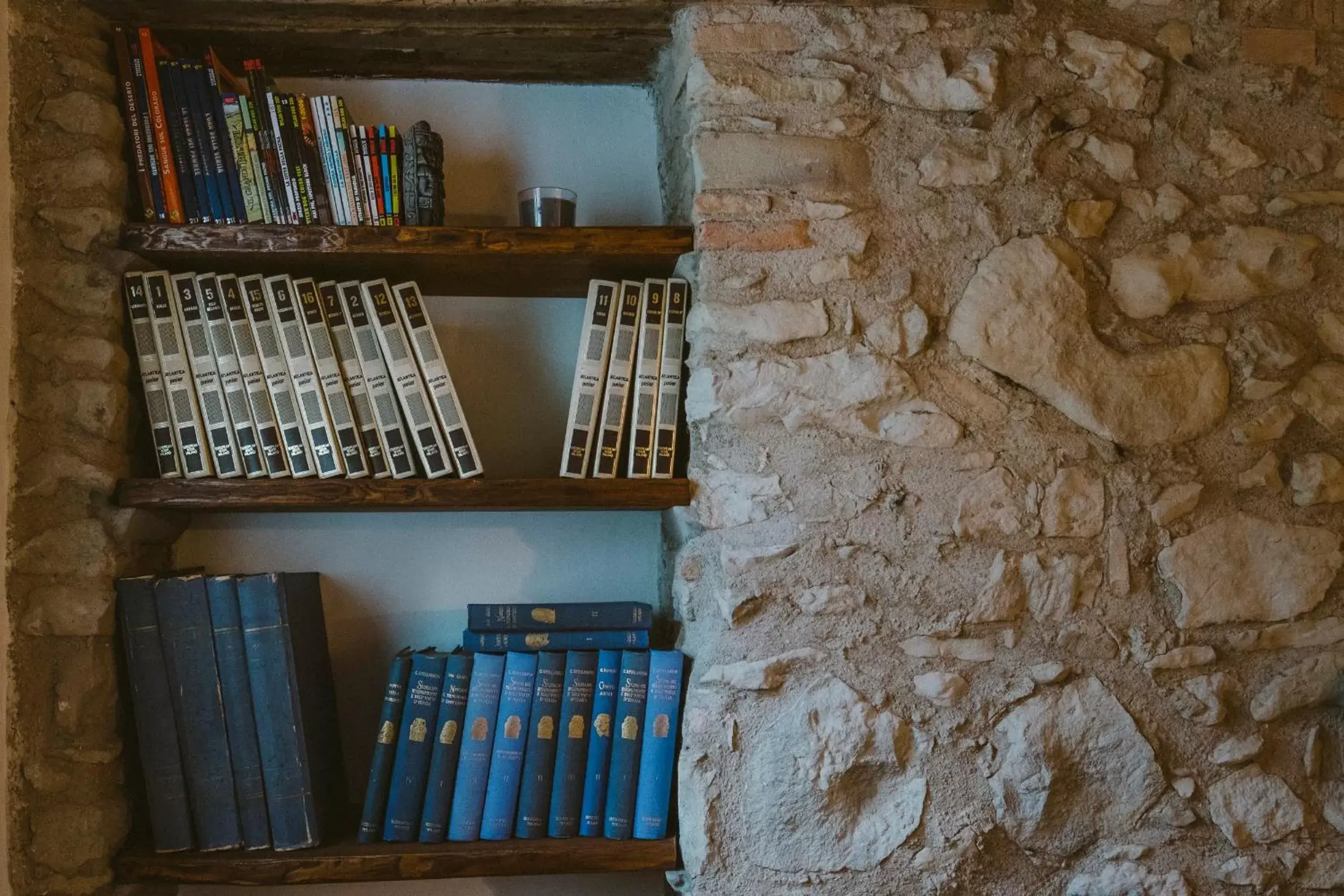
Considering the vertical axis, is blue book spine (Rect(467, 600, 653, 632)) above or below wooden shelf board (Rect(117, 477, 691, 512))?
below

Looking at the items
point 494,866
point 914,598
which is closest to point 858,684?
point 914,598

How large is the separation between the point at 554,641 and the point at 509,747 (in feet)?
0.61

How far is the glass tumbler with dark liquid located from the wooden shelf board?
45 cm

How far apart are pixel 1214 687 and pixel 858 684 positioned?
568mm

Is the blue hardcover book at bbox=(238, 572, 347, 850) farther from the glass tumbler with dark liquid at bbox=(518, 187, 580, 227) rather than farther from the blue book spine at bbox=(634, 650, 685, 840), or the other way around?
the glass tumbler with dark liquid at bbox=(518, 187, 580, 227)

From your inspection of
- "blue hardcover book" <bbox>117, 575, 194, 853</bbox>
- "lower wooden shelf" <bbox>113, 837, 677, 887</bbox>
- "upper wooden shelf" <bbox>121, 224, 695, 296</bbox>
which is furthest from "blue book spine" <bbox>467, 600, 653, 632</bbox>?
"upper wooden shelf" <bbox>121, 224, 695, 296</bbox>

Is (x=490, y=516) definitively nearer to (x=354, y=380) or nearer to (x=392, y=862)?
(x=354, y=380)

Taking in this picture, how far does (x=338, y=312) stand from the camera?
1.66m

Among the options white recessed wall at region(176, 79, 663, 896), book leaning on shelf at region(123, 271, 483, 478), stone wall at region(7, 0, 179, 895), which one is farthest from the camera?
white recessed wall at region(176, 79, 663, 896)

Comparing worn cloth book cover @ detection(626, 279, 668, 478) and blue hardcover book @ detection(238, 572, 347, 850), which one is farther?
worn cloth book cover @ detection(626, 279, 668, 478)

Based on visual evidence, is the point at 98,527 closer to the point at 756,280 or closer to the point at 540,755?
the point at 540,755

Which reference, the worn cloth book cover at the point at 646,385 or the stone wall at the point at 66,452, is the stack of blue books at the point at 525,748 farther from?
the stone wall at the point at 66,452

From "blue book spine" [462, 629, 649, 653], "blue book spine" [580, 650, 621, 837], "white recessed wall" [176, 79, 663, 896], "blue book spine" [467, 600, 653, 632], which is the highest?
"white recessed wall" [176, 79, 663, 896]

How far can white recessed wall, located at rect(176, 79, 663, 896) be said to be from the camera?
1855 mm
